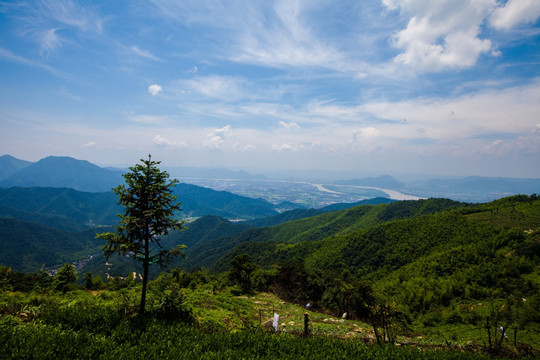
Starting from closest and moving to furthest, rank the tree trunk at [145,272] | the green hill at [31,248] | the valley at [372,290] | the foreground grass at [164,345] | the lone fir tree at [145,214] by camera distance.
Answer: the foreground grass at [164,345]
the lone fir tree at [145,214]
the tree trunk at [145,272]
the valley at [372,290]
the green hill at [31,248]

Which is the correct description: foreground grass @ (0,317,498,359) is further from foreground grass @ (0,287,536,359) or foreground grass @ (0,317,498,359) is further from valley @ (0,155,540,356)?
valley @ (0,155,540,356)

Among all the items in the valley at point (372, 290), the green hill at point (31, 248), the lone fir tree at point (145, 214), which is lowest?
the green hill at point (31, 248)

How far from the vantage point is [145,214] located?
9.01 meters

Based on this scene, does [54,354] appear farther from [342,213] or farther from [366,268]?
[342,213]

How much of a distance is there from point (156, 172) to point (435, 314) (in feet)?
88.2

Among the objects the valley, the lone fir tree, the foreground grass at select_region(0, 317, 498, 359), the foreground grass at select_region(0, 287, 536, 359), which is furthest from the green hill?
the foreground grass at select_region(0, 317, 498, 359)

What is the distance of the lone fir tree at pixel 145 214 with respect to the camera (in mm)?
9039

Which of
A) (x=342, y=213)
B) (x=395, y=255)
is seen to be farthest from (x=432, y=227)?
(x=342, y=213)

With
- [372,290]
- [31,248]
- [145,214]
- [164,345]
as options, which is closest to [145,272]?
[145,214]

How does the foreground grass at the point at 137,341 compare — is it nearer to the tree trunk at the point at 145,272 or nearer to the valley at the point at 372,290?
the valley at the point at 372,290

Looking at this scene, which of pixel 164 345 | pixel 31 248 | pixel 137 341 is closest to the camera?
pixel 164 345

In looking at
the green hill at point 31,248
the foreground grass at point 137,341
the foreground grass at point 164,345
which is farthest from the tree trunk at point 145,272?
the green hill at point 31,248

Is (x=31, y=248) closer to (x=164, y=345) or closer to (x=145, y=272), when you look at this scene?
(x=145, y=272)

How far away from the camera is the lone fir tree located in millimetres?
9039
